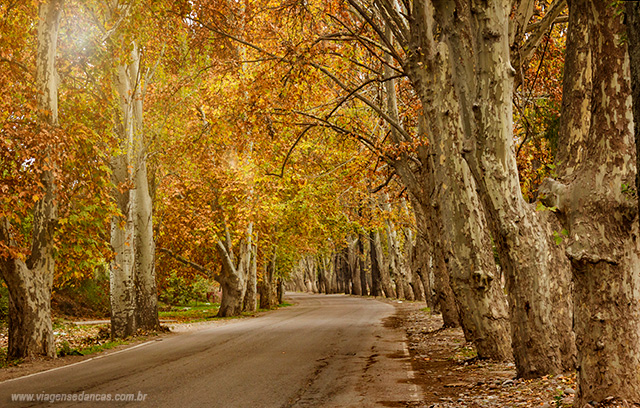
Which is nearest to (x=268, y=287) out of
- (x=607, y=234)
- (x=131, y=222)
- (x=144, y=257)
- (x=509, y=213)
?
(x=144, y=257)

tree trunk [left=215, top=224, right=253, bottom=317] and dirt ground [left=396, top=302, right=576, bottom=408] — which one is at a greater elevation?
tree trunk [left=215, top=224, right=253, bottom=317]

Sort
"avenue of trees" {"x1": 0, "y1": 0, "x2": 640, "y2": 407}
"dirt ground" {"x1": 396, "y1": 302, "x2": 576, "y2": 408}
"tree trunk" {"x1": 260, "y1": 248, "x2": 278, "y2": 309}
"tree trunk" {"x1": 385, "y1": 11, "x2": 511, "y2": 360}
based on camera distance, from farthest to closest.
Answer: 1. "tree trunk" {"x1": 260, "y1": 248, "x2": 278, "y2": 309}
2. "tree trunk" {"x1": 385, "y1": 11, "x2": 511, "y2": 360}
3. "dirt ground" {"x1": 396, "y1": 302, "x2": 576, "y2": 408}
4. "avenue of trees" {"x1": 0, "y1": 0, "x2": 640, "y2": 407}

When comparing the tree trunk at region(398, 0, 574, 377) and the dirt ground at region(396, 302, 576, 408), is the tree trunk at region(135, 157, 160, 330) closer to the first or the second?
the dirt ground at region(396, 302, 576, 408)

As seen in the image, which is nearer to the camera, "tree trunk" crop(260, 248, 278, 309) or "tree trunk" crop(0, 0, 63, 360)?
"tree trunk" crop(0, 0, 63, 360)

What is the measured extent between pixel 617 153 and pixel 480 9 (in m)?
2.89

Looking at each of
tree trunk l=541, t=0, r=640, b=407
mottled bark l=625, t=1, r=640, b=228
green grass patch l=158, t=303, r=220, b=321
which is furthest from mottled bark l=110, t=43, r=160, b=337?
mottled bark l=625, t=1, r=640, b=228

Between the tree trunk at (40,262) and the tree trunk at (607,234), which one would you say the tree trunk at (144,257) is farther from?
the tree trunk at (607,234)

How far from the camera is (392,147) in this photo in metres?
15.4

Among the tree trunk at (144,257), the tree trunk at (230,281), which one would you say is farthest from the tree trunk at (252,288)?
the tree trunk at (144,257)

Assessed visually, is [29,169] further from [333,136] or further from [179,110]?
[333,136]

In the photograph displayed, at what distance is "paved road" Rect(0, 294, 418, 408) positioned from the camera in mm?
7582

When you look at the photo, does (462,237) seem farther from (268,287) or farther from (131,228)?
(268,287)

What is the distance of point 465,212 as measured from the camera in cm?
1069

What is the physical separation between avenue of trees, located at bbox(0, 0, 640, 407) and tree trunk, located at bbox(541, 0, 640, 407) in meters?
0.02
